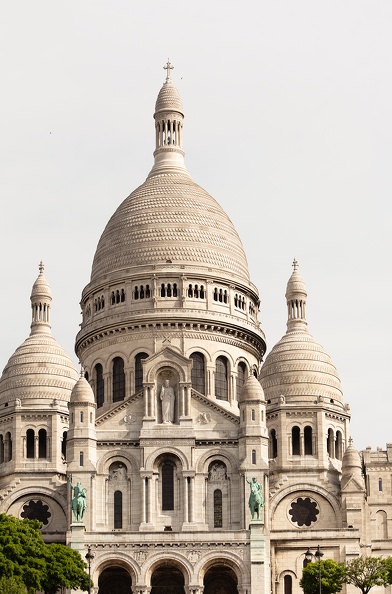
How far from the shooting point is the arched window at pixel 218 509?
385 ft

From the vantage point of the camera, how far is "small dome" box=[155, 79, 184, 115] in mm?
141125

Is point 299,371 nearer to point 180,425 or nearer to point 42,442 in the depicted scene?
point 180,425

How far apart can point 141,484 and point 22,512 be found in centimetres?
1080

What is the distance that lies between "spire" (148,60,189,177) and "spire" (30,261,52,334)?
11.4m

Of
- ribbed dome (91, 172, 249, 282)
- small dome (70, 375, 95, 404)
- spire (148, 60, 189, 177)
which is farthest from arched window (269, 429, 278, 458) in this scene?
spire (148, 60, 189, 177)

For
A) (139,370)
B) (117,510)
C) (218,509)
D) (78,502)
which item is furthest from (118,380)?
(78,502)

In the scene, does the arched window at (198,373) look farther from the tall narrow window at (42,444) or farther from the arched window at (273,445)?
the tall narrow window at (42,444)

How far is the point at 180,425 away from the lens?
120m

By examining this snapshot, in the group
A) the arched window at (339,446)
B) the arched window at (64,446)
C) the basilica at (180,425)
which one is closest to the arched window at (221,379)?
the basilica at (180,425)

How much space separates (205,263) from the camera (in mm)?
133000

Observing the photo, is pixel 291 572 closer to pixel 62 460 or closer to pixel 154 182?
pixel 62 460

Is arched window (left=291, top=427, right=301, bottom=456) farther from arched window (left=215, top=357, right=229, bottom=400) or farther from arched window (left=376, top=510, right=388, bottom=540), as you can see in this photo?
arched window (left=376, top=510, right=388, bottom=540)

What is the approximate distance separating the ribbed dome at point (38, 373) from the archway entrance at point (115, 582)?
15.0 metres

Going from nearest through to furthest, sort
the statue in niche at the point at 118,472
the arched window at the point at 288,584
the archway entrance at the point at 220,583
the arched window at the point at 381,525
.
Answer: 1. the archway entrance at the point at 220,583
2. the statue in niche at the point at 118,472
3. the arched window at the point at 288,584
4. the arched window at the point at 381,525
